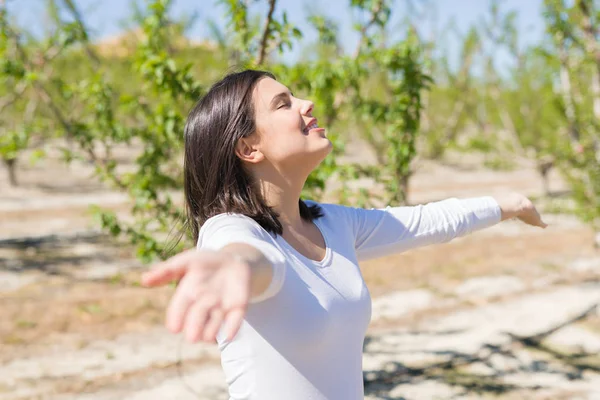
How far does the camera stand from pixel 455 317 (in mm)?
6422

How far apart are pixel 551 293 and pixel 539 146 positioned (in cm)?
1066

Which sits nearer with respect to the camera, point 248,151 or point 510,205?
point 248,151

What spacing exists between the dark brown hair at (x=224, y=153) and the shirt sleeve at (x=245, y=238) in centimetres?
7

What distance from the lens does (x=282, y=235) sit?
56.0 inches

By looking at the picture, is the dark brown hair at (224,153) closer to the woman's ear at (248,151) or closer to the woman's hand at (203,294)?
the woman's ear at (248,151)

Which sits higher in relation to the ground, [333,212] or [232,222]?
[232,222]

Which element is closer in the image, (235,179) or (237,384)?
(237,384)

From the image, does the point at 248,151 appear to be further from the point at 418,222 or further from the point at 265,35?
the point at 265,35

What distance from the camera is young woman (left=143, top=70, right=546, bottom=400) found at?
48.8 inches

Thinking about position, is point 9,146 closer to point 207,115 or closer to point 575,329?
point 207,115

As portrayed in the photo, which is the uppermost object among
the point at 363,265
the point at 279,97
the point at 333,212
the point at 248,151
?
the point at 279,97

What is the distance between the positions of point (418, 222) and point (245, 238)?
2.50 feet

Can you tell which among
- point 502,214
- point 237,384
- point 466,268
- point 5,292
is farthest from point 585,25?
point 5,292

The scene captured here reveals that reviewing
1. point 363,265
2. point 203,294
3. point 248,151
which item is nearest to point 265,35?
point 248,151
